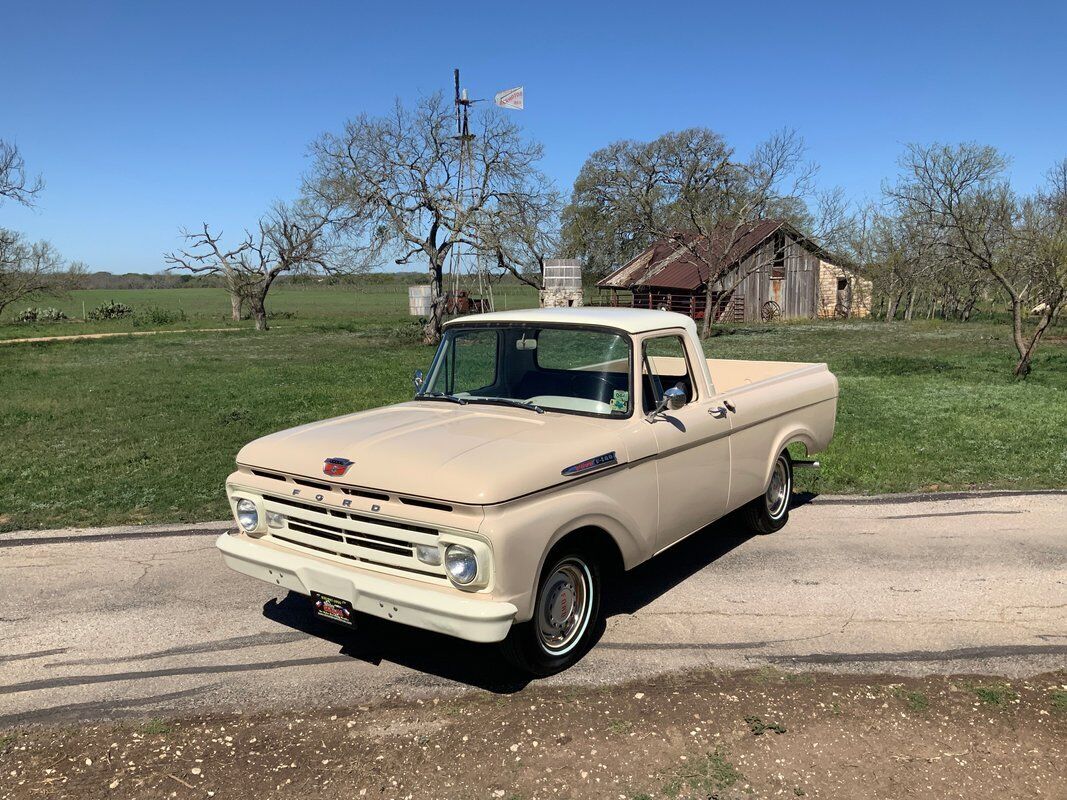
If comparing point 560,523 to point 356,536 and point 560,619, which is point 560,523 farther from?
point 356,536

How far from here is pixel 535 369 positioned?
5062 mm

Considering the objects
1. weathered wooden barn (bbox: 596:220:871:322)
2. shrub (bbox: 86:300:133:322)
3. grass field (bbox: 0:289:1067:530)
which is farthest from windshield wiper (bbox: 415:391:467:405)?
shrub (bbox: 86:300:133:322)

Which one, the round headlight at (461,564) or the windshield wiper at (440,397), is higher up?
the windshield wiper at (440,397)

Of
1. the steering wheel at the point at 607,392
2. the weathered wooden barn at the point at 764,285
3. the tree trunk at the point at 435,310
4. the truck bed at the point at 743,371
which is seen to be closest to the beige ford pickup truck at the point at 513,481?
the steering wheel at the point at 607,392

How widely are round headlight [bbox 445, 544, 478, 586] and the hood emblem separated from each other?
2.32 ft

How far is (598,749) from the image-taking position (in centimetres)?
343

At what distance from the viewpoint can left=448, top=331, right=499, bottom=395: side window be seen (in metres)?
5.17

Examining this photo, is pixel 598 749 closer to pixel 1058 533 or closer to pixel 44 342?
pixel 1058 533

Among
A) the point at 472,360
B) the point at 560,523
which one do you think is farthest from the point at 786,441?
the point at 560,523

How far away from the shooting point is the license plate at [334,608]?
379 centimetres

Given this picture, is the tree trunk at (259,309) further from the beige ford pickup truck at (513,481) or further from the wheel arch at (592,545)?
the wheel arch at (592,545)

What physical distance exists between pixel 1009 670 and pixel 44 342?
34.2m

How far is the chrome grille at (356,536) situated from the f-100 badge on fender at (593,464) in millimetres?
769

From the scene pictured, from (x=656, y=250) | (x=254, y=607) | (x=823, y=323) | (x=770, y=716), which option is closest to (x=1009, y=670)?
(x=770, y=716)
